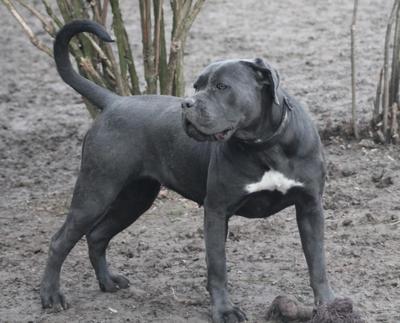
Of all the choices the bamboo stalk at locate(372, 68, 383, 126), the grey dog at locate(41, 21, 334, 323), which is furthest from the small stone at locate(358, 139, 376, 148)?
the grey dog at locate(41, 21, 334, 323)

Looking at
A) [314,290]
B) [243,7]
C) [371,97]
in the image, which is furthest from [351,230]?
[243,7]

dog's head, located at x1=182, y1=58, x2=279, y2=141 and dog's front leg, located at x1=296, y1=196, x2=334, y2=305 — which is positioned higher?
dog's head, located at x1=182, y1=58, x2=279, y2=141

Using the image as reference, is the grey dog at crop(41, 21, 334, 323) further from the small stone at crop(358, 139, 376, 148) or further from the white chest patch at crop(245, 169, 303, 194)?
the small stone at crop(358, 139, 376, 148)

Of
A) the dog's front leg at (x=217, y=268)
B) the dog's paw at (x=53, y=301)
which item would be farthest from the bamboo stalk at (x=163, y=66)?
the dog's front leg at (x=217, y=268)

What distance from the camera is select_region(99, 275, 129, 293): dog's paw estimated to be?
648cm

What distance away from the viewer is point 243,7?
13312 millimetres

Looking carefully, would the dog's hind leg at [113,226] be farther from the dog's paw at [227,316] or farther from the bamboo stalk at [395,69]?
the bamboo stalk at [395,69]

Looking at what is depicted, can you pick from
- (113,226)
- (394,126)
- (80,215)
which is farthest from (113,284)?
(394,126)

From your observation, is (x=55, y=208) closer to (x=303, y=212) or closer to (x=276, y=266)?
(x=276, y=266)

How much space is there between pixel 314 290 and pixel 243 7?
310 inches

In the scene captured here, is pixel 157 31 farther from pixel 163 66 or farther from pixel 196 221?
pixel 196 221

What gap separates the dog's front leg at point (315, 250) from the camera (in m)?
5.80

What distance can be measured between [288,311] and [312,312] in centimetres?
13

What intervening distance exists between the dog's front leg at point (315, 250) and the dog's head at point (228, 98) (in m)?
0.67
